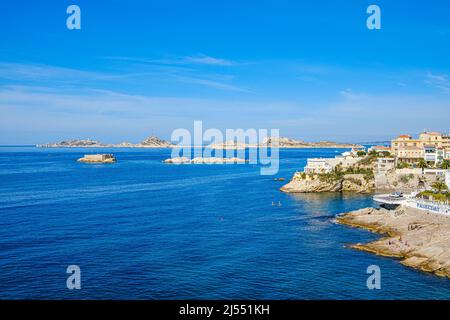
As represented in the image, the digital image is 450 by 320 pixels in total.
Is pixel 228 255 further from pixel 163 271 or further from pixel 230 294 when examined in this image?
pixel 230 294

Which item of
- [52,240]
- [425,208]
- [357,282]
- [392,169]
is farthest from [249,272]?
[392,169]

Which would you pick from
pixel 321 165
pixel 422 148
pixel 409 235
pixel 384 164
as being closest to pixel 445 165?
pixel 384 164

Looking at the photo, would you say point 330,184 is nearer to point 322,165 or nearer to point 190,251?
point 322,165

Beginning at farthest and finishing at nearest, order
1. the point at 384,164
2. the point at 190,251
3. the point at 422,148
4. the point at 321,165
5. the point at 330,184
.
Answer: the point at 422,148 → the point at 384,164 → the point at 321,165 → the point at 330,184 → the point at 190,251

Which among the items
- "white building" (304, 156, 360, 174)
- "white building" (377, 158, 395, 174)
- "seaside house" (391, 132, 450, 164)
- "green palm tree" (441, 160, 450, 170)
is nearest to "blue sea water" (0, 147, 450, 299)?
"white building" (304, 156, 360, 174)

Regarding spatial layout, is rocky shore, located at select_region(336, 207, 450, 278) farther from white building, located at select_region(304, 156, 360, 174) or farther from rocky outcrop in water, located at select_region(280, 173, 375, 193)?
white building, located at select_region(304, 156, 360, 174)

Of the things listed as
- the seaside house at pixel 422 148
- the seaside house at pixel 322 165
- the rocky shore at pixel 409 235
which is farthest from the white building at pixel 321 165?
the rocky shore at pixel 409 235
